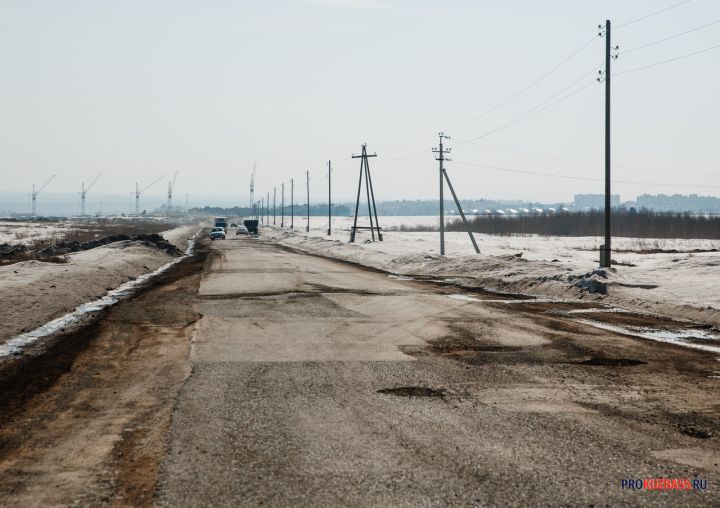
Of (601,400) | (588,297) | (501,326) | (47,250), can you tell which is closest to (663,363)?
(601,400)

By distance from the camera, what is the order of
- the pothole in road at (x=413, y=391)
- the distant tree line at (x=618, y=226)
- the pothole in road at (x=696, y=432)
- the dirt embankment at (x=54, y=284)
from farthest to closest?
the distant tree line at (x=618, y=226) → the dirt embankment at (x=54, y=284) → the pothole in road at (x=413, y=391) → the pothole in road at (x=696, y=432)

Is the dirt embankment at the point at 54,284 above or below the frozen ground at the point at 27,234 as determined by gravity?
below

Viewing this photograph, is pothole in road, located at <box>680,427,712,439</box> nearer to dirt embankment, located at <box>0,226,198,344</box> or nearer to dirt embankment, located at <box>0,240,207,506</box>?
dirt embankment, located at <box>0,240,207,506</box>

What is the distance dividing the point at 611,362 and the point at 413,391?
3.73 m

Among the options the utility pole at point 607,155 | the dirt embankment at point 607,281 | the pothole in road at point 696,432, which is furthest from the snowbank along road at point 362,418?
the utility pole at point 607,155

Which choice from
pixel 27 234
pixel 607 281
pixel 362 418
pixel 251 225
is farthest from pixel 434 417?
pixel 251 225

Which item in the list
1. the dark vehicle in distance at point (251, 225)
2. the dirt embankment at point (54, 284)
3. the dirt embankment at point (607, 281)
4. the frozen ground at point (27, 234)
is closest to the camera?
the dirt embankment at point (54, 284)

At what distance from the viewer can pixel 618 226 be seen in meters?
89.4

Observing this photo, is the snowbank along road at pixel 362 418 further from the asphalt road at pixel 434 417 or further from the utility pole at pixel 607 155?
the utility pole at pixel 607 155

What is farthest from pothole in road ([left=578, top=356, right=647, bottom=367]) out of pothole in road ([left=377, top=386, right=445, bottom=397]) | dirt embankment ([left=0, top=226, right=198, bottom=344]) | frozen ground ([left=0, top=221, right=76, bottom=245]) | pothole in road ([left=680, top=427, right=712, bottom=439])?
frozen ground ([left=0, top=221, right=76, bottom=245])

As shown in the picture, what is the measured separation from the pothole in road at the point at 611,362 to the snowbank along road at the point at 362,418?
0.15ft

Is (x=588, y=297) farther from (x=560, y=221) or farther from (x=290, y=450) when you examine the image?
(x=560, y=221)

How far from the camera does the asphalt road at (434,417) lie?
5430 mm

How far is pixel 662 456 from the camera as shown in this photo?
20.4ft
